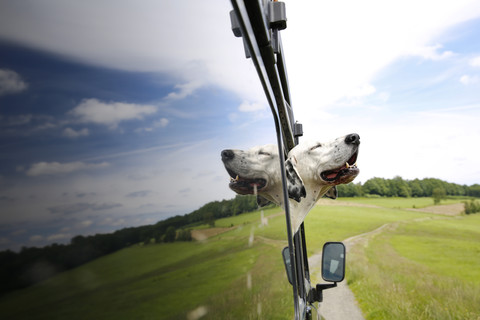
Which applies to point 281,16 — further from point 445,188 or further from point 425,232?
point 445,188

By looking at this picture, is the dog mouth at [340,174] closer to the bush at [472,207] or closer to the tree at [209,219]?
the tree at [209,219]

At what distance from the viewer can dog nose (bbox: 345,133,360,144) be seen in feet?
8.42

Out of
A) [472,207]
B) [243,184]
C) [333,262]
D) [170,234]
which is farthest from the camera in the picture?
[472,207]

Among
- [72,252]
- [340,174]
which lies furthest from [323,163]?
[72,252]

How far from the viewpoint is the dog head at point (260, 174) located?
1.01 metres

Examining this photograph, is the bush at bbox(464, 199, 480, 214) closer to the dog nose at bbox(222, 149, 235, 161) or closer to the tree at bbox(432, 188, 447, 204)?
the tree at bbox(432, 188, 447, 204)

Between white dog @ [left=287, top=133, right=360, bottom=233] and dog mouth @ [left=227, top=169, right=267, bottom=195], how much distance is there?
82 centimetres

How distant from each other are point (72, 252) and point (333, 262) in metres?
2.76

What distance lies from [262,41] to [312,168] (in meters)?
1.59

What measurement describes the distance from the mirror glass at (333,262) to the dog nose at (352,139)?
0.92 meters

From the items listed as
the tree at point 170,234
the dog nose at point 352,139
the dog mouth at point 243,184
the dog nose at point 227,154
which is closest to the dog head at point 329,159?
the dog nose at point 352,139

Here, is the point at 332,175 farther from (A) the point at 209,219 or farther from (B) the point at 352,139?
(A) the point at 209,219

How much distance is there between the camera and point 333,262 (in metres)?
2.75

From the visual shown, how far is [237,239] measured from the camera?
2.77 feet
